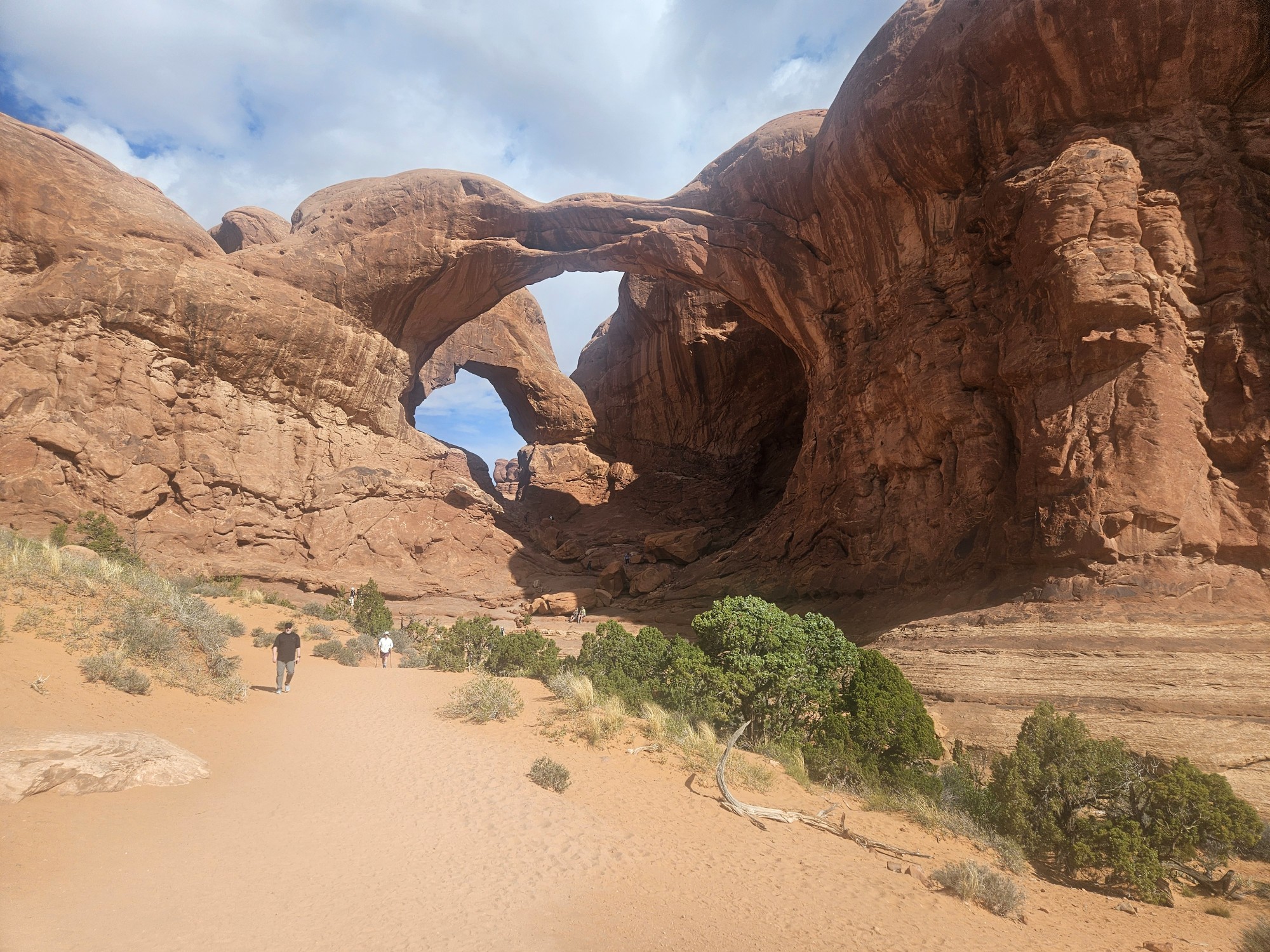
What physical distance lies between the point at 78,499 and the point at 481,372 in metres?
20.1

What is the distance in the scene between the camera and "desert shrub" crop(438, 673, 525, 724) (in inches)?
400

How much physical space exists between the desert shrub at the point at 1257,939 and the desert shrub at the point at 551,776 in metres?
6.28

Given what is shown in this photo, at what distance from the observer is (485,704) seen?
10258 millimetres

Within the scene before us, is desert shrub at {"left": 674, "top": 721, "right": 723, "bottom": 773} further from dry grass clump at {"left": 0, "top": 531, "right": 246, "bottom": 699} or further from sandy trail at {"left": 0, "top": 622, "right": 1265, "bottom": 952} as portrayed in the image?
dry grass clump at {"left": 0, "top": 531, "right": 246, "bottom": 699}

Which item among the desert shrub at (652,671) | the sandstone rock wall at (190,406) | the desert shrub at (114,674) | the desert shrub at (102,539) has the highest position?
the sandstone rock wall at (190,406)

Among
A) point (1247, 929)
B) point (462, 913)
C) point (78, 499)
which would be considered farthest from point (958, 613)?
point (78, 499)

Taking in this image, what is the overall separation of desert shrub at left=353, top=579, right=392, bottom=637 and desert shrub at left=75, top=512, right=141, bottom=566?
5611 mm

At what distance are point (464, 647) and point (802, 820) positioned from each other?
9.94 m

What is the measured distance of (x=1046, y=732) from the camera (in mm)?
8570

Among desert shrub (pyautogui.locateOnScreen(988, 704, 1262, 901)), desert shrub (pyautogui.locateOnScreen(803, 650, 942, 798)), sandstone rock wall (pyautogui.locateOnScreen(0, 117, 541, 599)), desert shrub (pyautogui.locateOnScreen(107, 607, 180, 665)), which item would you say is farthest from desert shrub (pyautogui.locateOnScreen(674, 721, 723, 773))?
sandstone rock wall (pyautogui.locateOnScreen(0, 117, 541, 599))

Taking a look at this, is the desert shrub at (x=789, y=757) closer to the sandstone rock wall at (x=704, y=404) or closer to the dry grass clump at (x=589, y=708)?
the dry grass clump at (x=589, y=708)

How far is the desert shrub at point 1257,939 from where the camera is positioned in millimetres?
5684

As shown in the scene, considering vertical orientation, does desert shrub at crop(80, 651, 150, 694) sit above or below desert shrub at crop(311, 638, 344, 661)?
above

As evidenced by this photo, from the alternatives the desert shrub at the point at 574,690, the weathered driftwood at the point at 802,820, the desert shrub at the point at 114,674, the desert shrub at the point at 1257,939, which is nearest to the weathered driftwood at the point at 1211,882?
the desert shrub at the point at 1257,939
